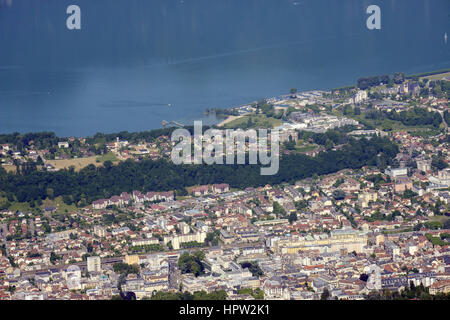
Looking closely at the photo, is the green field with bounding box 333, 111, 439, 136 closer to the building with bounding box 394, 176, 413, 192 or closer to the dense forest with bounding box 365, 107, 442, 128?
the dense forest with bounding box 365, 107, 442, 128

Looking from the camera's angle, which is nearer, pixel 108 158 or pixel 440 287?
pixel 440 287

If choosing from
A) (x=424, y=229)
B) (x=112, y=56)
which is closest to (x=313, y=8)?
(x=112, y=56)

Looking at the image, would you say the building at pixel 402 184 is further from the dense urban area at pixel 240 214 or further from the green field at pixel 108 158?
the green field at pixel 108 158

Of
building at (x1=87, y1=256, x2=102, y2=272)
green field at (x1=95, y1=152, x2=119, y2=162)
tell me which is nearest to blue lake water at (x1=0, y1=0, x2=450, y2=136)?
green field at (x1=95, y1=152, x2=119, y2=162)

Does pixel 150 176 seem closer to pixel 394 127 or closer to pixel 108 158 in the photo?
pixel 108 158

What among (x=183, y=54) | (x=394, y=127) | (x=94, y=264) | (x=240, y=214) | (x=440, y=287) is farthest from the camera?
(x=183, y=54)

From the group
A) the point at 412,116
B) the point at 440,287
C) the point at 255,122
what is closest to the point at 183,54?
the point at 255,122
